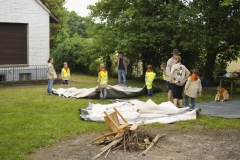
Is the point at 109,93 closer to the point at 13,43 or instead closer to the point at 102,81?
the point at 102,81

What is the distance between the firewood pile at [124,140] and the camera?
6.88 metres

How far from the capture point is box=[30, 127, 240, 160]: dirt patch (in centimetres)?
669

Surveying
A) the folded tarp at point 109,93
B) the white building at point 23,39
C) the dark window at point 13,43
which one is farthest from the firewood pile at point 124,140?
the dark window at point 13,43

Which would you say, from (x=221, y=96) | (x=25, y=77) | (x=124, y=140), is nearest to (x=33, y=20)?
(x=25, y=77)

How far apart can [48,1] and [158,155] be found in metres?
30.4

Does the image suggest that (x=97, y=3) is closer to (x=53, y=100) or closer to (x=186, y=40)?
(x=186, y=40)

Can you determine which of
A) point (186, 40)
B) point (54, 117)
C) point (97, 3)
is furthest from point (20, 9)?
point (54, 117)

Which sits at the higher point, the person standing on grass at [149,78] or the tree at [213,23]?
the tree at [213,23]

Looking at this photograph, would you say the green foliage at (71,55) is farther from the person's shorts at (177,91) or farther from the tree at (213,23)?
the person's shorts at (177,91)

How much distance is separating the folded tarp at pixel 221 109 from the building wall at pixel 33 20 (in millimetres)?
12075

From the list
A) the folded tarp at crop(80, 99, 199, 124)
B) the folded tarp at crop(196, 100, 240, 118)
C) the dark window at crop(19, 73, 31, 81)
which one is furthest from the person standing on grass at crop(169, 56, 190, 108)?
the dark window at crop(19, 73, 31, 81)

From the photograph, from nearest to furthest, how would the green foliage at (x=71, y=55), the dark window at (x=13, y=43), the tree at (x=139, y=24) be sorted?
the tree at (x=139, y=24), the dark window at (x=13, y=43), the green foliage at (x=71, y=55)

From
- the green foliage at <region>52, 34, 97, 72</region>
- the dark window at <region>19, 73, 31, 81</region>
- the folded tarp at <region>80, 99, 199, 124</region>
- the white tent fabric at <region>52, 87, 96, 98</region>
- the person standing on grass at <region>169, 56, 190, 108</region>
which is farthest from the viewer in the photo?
the green foliage at <region>52, 34, 97, 72</region>

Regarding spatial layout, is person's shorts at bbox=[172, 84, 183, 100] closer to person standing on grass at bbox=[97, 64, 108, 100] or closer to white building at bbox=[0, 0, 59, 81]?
person standing on grass at bbox=[97, 64, 108, 100]
